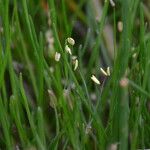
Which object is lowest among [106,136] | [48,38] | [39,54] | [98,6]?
[106,136]

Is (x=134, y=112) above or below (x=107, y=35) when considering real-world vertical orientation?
below

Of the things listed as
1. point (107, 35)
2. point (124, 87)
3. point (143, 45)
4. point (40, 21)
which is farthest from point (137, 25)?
point (124, 87)

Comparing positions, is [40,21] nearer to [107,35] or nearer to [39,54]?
[107,35]

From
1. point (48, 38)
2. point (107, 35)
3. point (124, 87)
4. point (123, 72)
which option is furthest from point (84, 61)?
point (124, 87)

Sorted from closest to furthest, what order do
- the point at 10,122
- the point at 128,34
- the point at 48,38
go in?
1. the point at 128,34
2. the point at 10,122
3. the point at 48,38

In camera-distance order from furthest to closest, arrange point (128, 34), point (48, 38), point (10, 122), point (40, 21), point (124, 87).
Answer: point (40, 21)
point (48, 38)
point (10, 122)
point (128, 34)
point (124, 87)

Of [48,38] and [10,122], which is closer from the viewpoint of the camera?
[10,122]

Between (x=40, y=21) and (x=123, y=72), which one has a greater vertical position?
(x=40, y=21)

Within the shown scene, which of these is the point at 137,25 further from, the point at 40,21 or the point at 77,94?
the point at 77,94

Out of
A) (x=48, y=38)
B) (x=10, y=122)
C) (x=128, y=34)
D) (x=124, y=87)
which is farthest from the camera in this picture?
(x=48, y=38)
